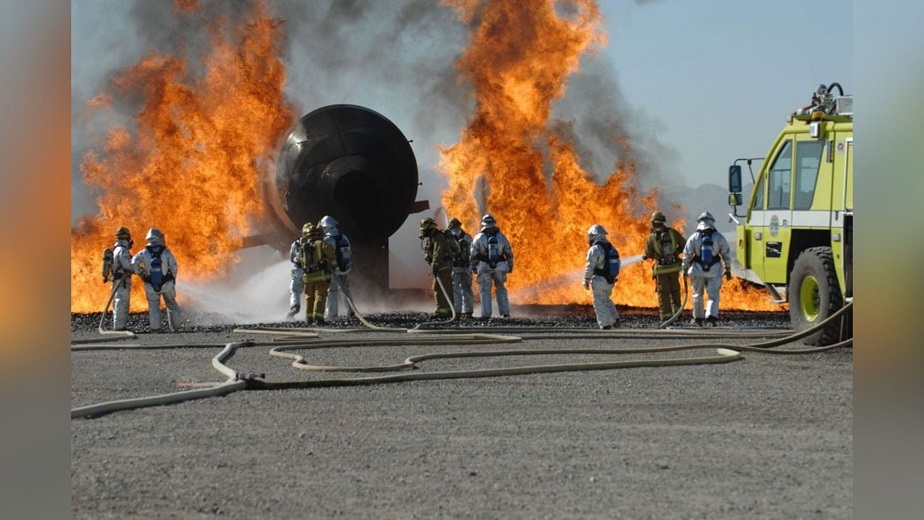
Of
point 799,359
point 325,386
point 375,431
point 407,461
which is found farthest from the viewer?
point 799,359

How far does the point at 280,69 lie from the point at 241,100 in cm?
120

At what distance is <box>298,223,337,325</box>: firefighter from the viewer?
19.5 m

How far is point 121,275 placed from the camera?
18766mm

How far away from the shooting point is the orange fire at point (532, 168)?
90.6 ft

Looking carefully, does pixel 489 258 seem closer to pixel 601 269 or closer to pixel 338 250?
pixel 338 250

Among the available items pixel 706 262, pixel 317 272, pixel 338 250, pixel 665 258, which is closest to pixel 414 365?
pixel 706 262

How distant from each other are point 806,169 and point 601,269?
3.75 meters

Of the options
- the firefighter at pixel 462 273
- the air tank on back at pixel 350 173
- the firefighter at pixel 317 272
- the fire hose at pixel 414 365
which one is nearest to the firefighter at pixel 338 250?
the firefighter at pixel 317 272

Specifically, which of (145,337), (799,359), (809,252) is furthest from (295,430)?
(145,337)

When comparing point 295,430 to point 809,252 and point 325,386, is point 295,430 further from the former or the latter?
point 809,252

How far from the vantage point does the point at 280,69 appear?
90.7 feet

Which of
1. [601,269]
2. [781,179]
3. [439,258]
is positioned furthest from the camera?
[439,258]

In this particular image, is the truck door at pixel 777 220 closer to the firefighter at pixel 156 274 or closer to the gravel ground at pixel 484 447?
the gravel ground at pixel 484 447

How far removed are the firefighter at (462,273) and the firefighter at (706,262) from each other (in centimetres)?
425
